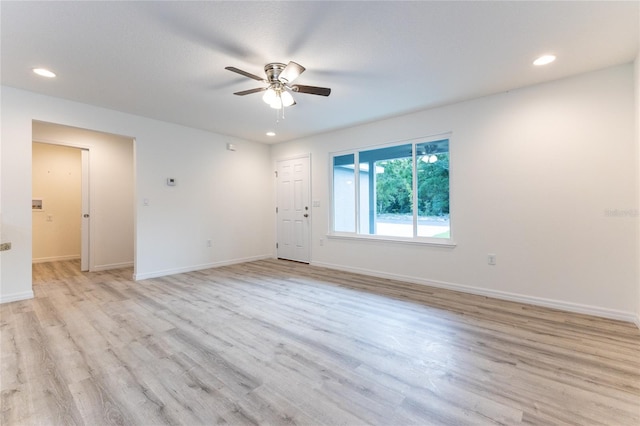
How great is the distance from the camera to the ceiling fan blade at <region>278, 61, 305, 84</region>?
2445mm

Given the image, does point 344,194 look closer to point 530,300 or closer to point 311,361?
point 530,300

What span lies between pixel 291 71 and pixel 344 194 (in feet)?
9.94

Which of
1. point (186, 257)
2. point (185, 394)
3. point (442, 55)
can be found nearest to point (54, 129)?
point (186, 257)

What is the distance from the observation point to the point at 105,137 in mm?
5332

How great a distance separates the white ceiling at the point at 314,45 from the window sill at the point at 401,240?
1969 millimetres

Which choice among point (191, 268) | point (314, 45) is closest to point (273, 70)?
point (314, 45)

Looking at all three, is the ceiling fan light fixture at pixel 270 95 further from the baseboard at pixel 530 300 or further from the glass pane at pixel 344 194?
the baseboard at pixel 530 300

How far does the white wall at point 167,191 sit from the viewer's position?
343 centimetres

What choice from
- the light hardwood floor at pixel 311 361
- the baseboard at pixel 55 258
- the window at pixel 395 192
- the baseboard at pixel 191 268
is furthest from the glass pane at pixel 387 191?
the baseboard at pixel 55 258

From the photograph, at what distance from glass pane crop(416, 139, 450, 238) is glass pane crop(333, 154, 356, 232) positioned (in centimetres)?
126

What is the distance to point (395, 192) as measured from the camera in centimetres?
463

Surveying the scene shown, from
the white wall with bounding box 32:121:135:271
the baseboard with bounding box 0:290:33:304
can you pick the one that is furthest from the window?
the baseboard with bounding box 0:290:33:304

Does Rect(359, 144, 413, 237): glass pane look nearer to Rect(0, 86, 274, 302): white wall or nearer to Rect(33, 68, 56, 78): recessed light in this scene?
Rect(0, 86, 274, 302): white wall

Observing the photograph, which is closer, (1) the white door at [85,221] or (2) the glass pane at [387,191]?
(2) the glass pane at [387,191]
